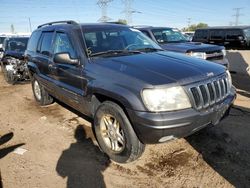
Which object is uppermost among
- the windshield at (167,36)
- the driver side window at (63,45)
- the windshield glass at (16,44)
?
the driver side window at (63,45)

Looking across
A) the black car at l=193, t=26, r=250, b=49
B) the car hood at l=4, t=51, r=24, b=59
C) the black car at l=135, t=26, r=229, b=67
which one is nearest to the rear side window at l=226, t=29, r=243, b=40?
the black car at l=193, t=26, r=250, b=49

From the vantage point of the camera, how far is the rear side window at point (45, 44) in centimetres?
520

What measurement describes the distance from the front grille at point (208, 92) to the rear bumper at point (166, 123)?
4.0 inches

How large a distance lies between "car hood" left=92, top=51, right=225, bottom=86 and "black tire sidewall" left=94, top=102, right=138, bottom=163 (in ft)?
1.29

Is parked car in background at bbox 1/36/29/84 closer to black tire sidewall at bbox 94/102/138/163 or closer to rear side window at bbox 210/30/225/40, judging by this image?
black tire sidewall at bbox 94/102/138/163

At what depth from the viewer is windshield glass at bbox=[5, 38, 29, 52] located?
10.6m

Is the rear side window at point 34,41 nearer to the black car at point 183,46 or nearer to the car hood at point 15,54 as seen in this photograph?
the car hood at point 15,54

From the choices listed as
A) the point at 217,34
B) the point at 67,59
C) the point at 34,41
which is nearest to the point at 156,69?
the point at 67,59

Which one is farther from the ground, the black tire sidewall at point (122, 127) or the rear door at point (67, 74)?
the rear door at point (67, 74)

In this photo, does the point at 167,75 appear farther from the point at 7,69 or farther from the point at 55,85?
the point at 7,69

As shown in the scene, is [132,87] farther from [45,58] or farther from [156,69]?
[45,58]

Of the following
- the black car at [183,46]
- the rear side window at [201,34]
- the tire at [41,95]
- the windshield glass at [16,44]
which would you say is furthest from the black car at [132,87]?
the rear side window at [201,34]

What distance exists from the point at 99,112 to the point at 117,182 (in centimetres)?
101

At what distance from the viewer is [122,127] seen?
3371mm
